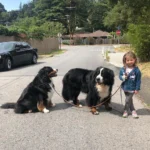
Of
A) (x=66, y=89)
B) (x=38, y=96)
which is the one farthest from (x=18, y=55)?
(x=38, y=96)

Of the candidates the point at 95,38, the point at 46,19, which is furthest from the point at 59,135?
the point at 46,19

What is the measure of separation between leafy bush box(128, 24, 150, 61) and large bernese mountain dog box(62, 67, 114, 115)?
11.1 metres

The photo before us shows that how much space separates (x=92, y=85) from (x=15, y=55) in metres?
13.3

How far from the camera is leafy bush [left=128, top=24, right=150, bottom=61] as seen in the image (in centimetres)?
1862

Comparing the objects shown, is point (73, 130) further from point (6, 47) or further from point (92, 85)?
point (6, 47)

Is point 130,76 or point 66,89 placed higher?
point 130,76

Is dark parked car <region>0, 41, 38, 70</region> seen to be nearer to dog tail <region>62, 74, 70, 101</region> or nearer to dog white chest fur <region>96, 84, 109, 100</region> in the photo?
dog tail <region>62, 74, 70, 101</region>

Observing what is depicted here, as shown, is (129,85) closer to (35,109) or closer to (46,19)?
(35,109)

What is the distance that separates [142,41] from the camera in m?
18.8

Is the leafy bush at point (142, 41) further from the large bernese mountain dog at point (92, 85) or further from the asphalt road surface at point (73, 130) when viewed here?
the large bernese mountain dog at point (92, 85)

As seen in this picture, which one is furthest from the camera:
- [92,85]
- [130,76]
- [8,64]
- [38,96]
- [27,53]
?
[27,53]

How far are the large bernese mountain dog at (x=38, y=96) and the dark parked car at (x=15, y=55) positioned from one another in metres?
11.3

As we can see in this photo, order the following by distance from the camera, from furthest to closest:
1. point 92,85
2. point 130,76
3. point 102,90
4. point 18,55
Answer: point 18,55 → point 92,85 → point 102,90 → point 130,76

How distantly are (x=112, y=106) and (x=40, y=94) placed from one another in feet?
6.35
